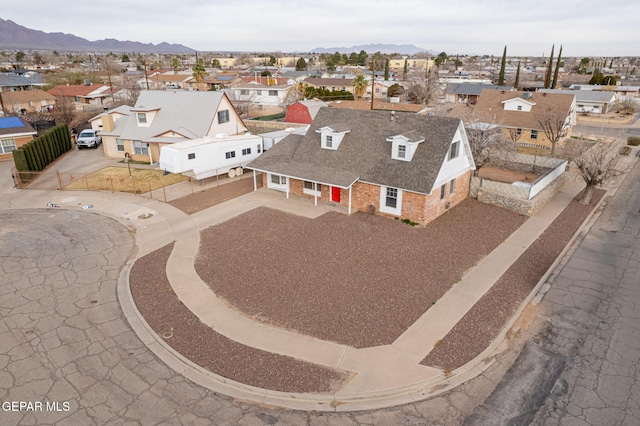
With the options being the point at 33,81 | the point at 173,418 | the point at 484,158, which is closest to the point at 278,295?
the point at 173,418

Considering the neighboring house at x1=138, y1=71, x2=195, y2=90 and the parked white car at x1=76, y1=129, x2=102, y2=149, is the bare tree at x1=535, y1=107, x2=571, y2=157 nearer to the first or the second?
the parked white car at x1=76, y1=129, x2=102, y2=149

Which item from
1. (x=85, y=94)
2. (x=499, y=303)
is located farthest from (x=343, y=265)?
(x=85, y=94)

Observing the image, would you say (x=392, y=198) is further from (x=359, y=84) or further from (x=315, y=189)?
(x=359, y=84)

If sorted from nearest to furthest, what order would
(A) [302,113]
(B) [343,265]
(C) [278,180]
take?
(B) [343,265], (C) [278,180], (A) [302,113]

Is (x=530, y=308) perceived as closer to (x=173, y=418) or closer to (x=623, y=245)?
(x=623, y=245)

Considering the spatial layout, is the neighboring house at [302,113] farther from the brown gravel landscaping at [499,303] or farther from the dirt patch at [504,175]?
the brown gravel landscaping at [499,303]
